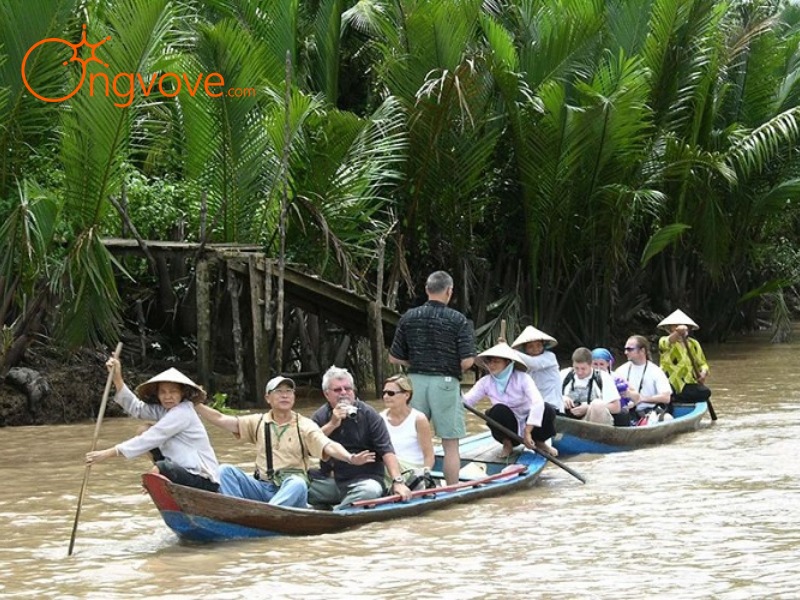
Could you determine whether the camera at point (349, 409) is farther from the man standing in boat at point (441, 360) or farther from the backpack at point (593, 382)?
the backpack at point (593, 382)

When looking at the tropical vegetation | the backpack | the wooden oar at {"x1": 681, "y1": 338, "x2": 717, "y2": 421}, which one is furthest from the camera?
the wooden oar at {"x1": 681, "y1": 338, "x2": 717, "y2": 421}

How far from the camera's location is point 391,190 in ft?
67.9

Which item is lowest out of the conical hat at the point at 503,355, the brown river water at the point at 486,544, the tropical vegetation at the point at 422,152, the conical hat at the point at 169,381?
the brown river water at the point at 486,544

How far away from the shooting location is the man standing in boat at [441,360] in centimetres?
1032

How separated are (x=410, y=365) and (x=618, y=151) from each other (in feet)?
37.6

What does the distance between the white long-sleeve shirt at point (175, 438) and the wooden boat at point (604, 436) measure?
14.5 ft

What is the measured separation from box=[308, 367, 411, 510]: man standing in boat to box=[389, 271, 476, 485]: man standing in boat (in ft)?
3.10

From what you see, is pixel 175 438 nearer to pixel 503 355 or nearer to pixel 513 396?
pixel 503 355

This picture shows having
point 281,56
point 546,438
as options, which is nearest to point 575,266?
point 281,56

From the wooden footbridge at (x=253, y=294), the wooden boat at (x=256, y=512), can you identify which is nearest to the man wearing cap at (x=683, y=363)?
the wooden footbridge at (x=253, y=294)

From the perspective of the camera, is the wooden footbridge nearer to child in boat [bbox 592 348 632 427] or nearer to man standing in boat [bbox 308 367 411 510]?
child in boat [bbox 592 348 632 427]

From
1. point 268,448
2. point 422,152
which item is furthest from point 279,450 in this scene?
point 422,152

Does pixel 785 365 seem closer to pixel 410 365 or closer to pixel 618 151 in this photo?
pixel 618 151

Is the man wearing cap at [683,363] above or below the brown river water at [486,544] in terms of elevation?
above
